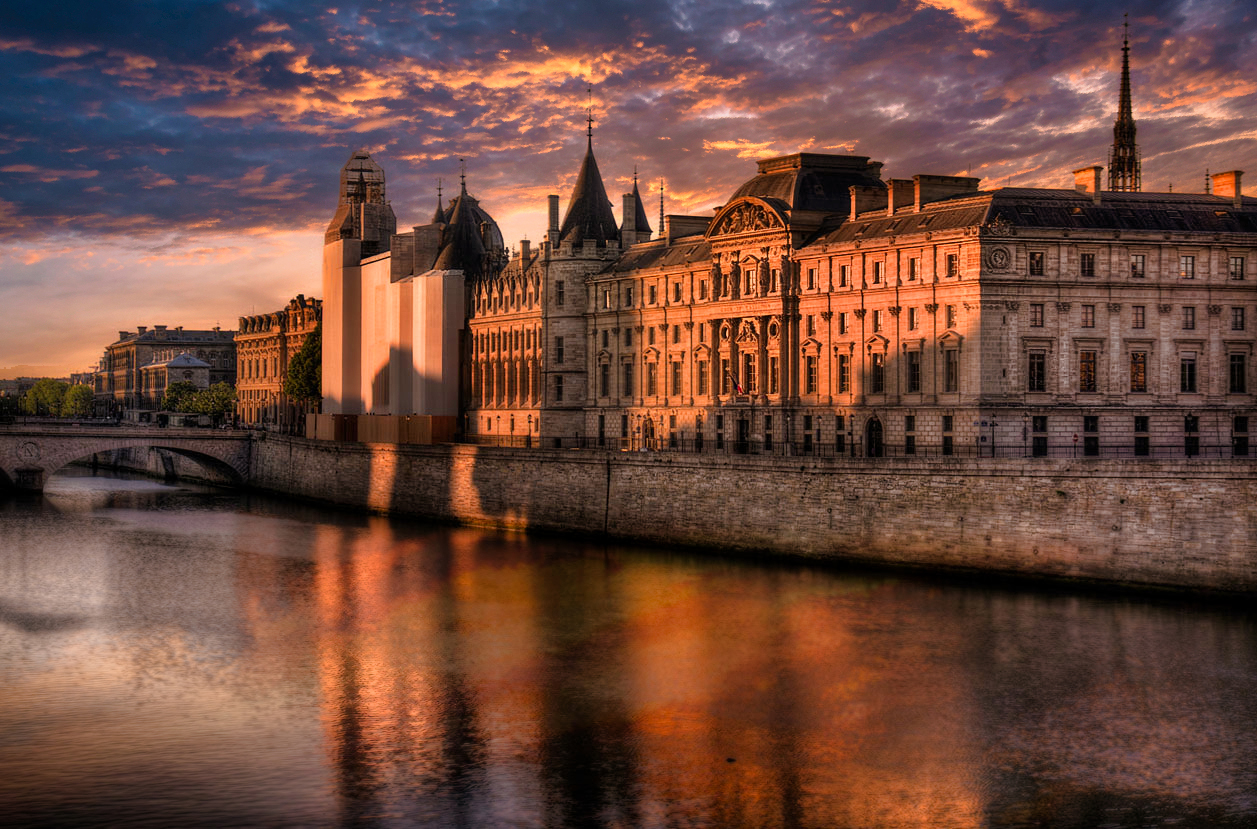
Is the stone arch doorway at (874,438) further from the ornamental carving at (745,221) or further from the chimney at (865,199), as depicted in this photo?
the ornamental carving at (745,221)

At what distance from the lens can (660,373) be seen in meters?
84.1

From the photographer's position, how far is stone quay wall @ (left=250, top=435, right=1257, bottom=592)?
155 feet

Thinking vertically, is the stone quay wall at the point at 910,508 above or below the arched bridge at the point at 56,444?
below

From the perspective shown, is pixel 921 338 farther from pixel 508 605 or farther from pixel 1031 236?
pixel 508 605

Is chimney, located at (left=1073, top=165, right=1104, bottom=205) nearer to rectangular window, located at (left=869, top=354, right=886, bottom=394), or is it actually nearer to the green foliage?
rectangular window, located at (left=869, top=354, right=886, bottom=394)

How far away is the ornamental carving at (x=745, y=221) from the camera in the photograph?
75.4m

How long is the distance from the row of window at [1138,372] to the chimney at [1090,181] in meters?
7.79

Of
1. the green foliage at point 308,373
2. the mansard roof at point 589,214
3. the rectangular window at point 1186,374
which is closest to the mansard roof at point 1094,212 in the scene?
the rectangular window at point 1186,374

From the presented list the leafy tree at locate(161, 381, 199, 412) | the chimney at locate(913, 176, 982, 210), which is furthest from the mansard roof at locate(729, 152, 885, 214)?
the leafy tree at locate(161, 381, 199, 412)

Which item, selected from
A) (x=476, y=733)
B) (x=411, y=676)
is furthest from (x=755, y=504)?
(x=476, y=733)

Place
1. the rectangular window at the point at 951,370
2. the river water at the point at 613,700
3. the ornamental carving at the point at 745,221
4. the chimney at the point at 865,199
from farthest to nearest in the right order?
the ornamental carving at the point at 745,221 → the chimney at the point at 865,199 → the rectangular window at the point at 951,370 → the river water at the point at 613,700

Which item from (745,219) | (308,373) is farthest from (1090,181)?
(308,373)

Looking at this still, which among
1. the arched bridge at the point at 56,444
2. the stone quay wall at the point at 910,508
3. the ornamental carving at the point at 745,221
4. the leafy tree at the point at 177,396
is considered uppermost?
the ornamental carving at the point at 745,221

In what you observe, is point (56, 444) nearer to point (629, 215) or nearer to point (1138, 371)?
point (629, 215)
